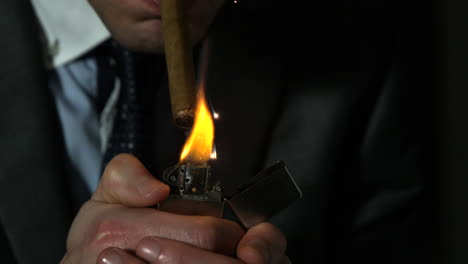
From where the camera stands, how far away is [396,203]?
100 cm

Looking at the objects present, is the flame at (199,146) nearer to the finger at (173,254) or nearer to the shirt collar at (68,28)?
the finger at (173,254)

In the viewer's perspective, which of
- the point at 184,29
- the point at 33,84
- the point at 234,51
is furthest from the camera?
the point at 234,51

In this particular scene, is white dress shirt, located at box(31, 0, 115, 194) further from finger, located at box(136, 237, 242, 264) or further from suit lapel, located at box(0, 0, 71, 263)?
finger, located at box(136, 237, 242, 264)

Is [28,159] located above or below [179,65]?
below

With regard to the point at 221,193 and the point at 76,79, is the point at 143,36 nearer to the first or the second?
the point at 76,79

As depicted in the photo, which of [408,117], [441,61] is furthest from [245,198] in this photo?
[441,61]

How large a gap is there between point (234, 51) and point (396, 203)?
48 cm

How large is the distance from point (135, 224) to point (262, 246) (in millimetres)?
128

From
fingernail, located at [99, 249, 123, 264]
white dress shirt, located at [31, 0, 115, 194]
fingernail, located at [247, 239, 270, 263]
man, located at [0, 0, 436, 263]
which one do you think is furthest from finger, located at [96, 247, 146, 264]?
white dress shirt, located at [31, 0, 115, 194]

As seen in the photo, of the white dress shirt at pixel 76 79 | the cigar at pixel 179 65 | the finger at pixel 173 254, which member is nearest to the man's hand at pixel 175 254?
the finger at pixel 173 254

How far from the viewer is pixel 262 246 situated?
454 millimetres

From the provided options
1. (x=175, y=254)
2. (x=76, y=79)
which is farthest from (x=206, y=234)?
(x=76, y=79)

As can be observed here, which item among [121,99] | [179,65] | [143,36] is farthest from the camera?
[121,99]

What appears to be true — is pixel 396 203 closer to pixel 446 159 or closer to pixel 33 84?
pixel 446 159
